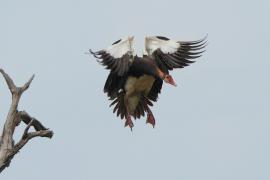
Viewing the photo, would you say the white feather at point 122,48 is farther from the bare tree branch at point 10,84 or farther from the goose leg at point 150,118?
the bare tree branch at point 10,84

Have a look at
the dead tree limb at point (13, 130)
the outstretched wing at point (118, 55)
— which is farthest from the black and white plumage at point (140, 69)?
the dead tree limb at point (13, 130)

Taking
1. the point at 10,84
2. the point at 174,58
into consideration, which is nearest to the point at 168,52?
the point at 174,58

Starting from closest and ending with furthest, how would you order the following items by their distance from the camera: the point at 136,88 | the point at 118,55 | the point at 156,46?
1. the point at 118,55
2. the point at 136,88
3. the point at 156,46

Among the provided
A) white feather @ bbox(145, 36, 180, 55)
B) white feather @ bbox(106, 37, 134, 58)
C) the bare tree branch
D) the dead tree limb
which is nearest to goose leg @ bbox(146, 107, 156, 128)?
white feather @ bbox(145, 36, 180, 55)

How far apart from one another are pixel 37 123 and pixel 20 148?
84 cm

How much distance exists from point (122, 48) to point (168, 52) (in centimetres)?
128

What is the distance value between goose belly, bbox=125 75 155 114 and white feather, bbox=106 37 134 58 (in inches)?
24.9

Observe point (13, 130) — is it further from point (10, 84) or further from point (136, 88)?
point (136, 88)

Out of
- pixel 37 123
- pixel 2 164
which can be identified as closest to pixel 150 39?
pixel 37 123

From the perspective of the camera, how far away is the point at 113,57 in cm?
1719

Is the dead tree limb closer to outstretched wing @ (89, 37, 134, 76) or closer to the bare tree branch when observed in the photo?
the bare tree branch

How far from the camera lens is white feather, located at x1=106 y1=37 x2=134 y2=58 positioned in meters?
17.3

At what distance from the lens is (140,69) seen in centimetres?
1756

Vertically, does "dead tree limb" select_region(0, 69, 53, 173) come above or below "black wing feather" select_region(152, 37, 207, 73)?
below
